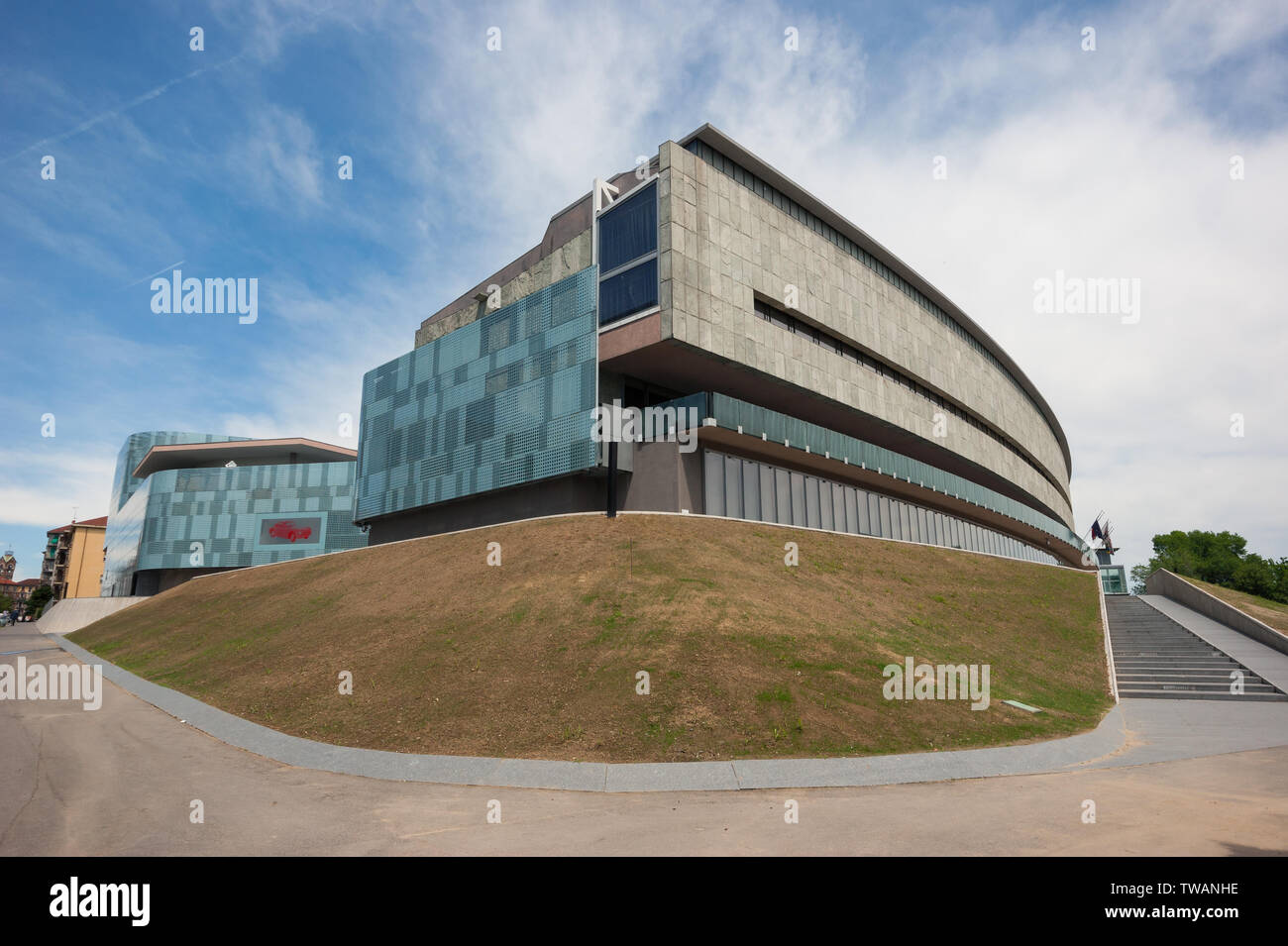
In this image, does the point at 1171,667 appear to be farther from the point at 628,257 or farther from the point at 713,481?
the point at 628,257

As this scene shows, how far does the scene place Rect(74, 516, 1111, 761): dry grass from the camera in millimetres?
14430

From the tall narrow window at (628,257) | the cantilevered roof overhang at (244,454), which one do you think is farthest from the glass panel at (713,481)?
the cantilevered roof overhang at (244,454)

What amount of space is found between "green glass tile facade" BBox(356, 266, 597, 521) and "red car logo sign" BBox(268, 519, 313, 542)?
101ft

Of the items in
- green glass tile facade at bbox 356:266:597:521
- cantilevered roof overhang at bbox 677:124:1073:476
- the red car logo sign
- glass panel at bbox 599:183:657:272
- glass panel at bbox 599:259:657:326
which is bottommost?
the red car logo sign

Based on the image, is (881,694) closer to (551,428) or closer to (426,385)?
(551,428)

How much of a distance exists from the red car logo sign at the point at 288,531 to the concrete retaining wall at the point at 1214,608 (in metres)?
75.0

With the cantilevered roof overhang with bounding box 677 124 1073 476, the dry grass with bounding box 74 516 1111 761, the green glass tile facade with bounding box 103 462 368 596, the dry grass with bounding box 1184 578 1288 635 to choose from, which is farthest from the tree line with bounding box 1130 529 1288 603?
the green glass tile facade with bounding box 103 462 368 596

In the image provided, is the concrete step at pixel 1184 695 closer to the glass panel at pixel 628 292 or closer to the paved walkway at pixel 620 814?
the paved walkway at pixel 620 814

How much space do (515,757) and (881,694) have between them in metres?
8.36

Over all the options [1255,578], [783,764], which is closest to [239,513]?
[783,764]

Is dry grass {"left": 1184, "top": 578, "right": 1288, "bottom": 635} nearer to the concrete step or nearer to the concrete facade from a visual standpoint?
the concrete step

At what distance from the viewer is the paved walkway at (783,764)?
11945mm

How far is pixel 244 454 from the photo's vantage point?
82.9m

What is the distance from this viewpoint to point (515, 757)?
524 inches
